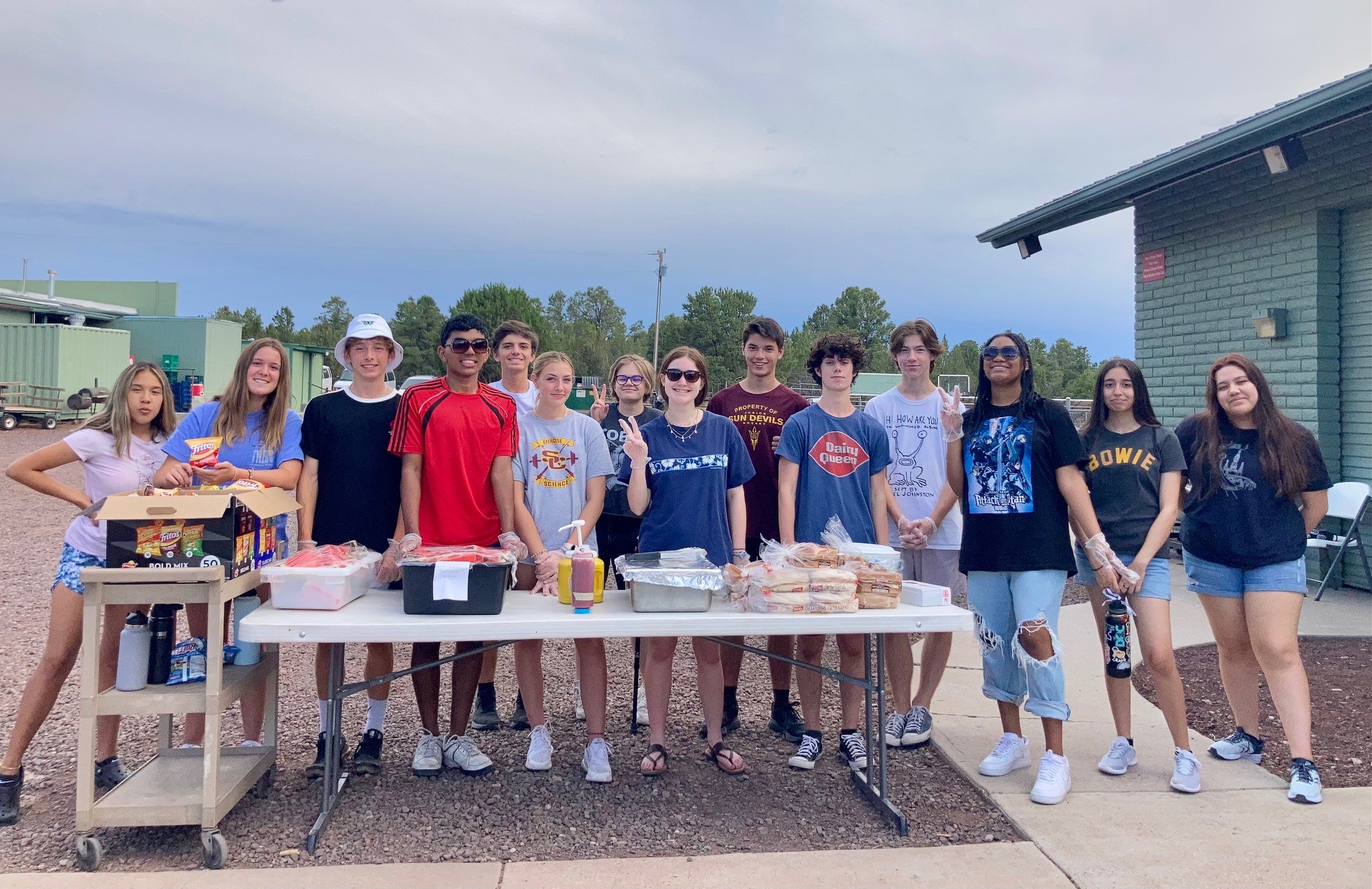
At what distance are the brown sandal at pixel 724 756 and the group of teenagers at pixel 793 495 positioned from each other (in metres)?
0.02

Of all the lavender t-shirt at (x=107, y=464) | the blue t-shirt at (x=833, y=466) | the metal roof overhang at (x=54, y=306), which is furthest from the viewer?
the metal roof overhang at (x=54, y=306)

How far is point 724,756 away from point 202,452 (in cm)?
256

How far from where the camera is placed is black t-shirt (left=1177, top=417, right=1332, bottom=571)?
374 cm

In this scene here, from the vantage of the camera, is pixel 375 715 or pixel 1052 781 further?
pixel 375 715

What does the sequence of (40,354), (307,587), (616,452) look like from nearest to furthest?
(307,587) < (616,452) < (40,354)

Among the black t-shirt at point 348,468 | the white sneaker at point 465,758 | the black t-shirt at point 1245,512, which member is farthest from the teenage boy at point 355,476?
the black t-shirt at point 1245,512

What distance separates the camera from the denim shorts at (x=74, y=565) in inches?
132

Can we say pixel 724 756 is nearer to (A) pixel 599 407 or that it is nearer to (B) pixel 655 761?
(B) pixel 655 761

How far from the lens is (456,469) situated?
375 centimetres

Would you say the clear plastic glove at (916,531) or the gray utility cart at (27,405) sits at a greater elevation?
the gray utility cart at (27,405)

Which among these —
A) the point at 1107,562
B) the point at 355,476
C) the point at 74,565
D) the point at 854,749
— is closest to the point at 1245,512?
the point at 1107,562

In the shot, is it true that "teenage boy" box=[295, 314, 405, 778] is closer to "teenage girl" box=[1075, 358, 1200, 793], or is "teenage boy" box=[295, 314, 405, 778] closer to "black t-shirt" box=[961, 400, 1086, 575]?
"black t-shirt" box=[961, 400, 1086, 575]

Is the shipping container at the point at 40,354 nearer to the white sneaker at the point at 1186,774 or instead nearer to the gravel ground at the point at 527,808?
the gravel ground at the point at 527,808

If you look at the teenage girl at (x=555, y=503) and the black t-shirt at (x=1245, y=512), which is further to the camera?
the teenage girl at (x=555, y=503)
